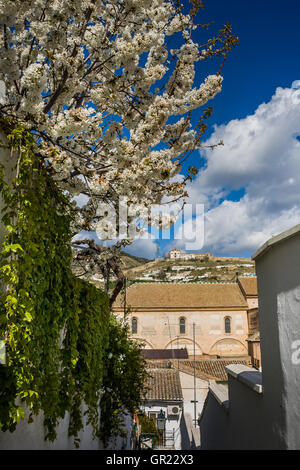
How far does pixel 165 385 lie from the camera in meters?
28.5

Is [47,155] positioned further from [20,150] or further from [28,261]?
[28,261]

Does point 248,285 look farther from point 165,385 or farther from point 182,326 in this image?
point 165,385

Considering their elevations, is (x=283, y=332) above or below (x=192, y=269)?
below

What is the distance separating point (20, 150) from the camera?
3176 mm

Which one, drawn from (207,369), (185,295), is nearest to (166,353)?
(185,295)

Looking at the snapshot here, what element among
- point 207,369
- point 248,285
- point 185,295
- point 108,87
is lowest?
point 207,369

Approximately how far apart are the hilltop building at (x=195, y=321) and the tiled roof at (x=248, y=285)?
0.42 ft

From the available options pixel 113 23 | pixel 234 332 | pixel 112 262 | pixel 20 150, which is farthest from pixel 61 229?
pixel 234 332

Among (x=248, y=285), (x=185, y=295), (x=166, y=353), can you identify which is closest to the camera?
(x=166, y=353)

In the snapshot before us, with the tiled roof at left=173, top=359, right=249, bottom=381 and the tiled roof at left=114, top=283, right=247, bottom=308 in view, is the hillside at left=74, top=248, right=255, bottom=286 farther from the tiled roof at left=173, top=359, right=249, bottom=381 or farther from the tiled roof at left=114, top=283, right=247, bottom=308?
the tiled roof at left=173, top=359, right=249, bottom=381

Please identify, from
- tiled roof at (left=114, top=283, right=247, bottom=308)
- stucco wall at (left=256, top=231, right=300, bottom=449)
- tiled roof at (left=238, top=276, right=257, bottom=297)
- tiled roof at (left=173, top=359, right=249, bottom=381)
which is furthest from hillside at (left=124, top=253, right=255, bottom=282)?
stucco wall at (left=256, top=231, right=300, bottom=449)

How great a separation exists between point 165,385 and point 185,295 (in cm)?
2084

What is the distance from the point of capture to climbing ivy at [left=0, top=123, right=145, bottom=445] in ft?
9.31

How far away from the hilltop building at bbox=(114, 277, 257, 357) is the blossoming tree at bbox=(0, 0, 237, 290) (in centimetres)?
4129
